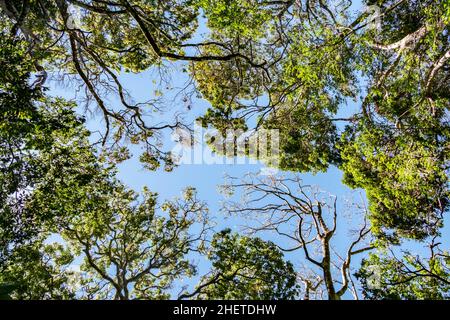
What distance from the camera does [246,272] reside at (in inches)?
381

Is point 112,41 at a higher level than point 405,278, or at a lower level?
higher

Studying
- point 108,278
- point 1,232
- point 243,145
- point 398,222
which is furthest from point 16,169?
point 398,222

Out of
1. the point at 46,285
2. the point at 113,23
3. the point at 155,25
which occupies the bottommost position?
the point at 46,285

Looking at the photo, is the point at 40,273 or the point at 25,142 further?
the point at 40,273

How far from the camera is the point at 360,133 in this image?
29.2 ft

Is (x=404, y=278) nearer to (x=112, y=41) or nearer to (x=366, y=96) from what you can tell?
(x=366, y=96)

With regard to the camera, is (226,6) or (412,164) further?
(226,6)

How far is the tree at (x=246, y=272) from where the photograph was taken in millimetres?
9055

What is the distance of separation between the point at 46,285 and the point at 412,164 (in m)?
10.8

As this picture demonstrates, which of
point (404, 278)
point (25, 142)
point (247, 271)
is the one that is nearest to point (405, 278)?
point (404, 278)

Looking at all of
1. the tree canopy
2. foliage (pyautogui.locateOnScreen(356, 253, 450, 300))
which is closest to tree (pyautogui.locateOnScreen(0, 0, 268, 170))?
the tree canopy

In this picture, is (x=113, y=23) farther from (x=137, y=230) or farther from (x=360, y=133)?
(x=360, y=133)

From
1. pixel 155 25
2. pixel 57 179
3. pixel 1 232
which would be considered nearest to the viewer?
pixel 1 232

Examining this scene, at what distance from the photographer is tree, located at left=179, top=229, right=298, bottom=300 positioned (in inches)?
356
